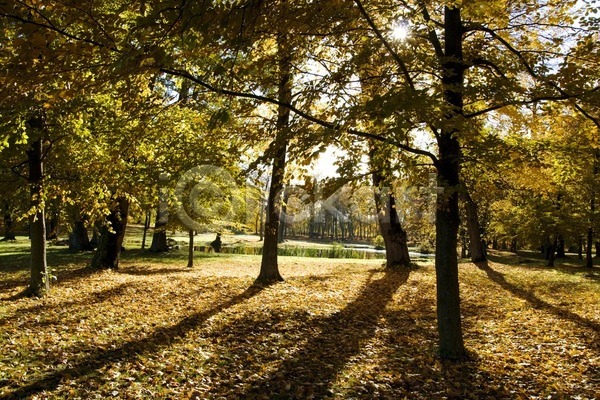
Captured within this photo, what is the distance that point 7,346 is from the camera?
21.8 feet

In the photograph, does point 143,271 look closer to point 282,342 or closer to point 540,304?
point 282,342

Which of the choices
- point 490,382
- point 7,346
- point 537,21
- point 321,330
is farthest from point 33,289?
point 537,21

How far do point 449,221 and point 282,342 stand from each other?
3.82m

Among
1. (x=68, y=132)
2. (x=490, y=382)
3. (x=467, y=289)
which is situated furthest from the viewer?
(x=467, y=289)

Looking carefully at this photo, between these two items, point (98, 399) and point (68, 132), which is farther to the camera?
point (68, 132)

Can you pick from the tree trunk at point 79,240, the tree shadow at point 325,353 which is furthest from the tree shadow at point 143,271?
the tree trunk at point 79,240

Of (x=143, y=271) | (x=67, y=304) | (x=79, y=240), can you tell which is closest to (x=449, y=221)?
(x=67, y=304)

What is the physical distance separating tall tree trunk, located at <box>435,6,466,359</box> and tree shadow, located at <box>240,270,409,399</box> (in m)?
1.72

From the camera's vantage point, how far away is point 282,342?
25.6 ft

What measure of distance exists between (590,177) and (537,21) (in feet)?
39.3

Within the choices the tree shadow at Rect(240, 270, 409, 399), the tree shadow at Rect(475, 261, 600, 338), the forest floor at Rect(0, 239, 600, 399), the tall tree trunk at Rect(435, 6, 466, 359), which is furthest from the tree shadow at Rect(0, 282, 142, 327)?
the tree shadow at Rect(475, 261, 600, 338)

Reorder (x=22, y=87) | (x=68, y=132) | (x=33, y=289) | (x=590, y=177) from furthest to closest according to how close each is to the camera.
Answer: (x=590, y=177) → (x=33, y=289) → (x=68, y=132) → (x=22, y=87)

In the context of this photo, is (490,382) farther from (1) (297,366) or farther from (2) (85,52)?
(2) (85,52)

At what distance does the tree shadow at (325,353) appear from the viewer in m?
5.84
